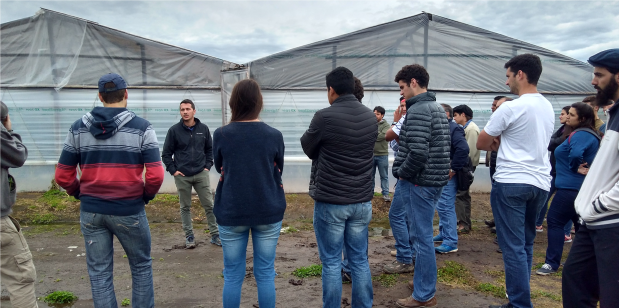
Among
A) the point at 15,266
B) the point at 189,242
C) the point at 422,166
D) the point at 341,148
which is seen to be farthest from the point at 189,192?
the point at 422,166

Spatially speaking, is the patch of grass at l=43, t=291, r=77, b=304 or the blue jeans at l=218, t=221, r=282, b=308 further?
the patch of grass at l=43, t=291, r=77, b=304

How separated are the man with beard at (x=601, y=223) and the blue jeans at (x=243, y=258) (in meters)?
1.99

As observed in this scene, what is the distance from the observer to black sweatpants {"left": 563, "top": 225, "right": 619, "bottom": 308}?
230cm

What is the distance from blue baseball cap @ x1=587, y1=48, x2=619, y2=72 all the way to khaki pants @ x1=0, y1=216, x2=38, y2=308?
13.8 feet

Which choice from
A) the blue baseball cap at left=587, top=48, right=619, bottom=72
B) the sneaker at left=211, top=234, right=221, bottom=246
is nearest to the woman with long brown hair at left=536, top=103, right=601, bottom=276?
the blue baseball cap at left=587, top=48, right=619, bottom=72

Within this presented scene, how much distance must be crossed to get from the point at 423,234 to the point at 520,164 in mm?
1042

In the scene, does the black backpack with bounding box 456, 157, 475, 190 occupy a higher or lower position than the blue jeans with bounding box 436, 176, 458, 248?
higher

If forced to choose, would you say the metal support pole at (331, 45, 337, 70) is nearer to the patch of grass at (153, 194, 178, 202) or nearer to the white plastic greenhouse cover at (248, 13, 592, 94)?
the white plastic greenhouse cover at (248, 13, 592, 94)

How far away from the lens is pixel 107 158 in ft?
9.88

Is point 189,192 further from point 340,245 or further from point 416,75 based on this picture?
point 416,75

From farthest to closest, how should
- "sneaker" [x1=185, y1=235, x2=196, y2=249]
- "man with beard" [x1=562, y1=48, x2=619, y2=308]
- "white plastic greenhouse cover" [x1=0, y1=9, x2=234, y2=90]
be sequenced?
"white plastic greenhouse cover" [x1=0, y1=9, x2=234, y2=90] < "sneaker" [x1=185, y1=235, x2=196, y2=249] < "man with beard" [x1=562, y1=48, x2=619, y2=308]

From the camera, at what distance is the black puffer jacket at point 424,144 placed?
3.64 metres

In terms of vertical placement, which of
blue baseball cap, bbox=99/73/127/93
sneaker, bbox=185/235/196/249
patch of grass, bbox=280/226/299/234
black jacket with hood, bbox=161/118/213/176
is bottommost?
patch of grass, bbox=280/226/299/234

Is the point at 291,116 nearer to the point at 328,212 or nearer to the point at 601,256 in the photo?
the point at 328,212
